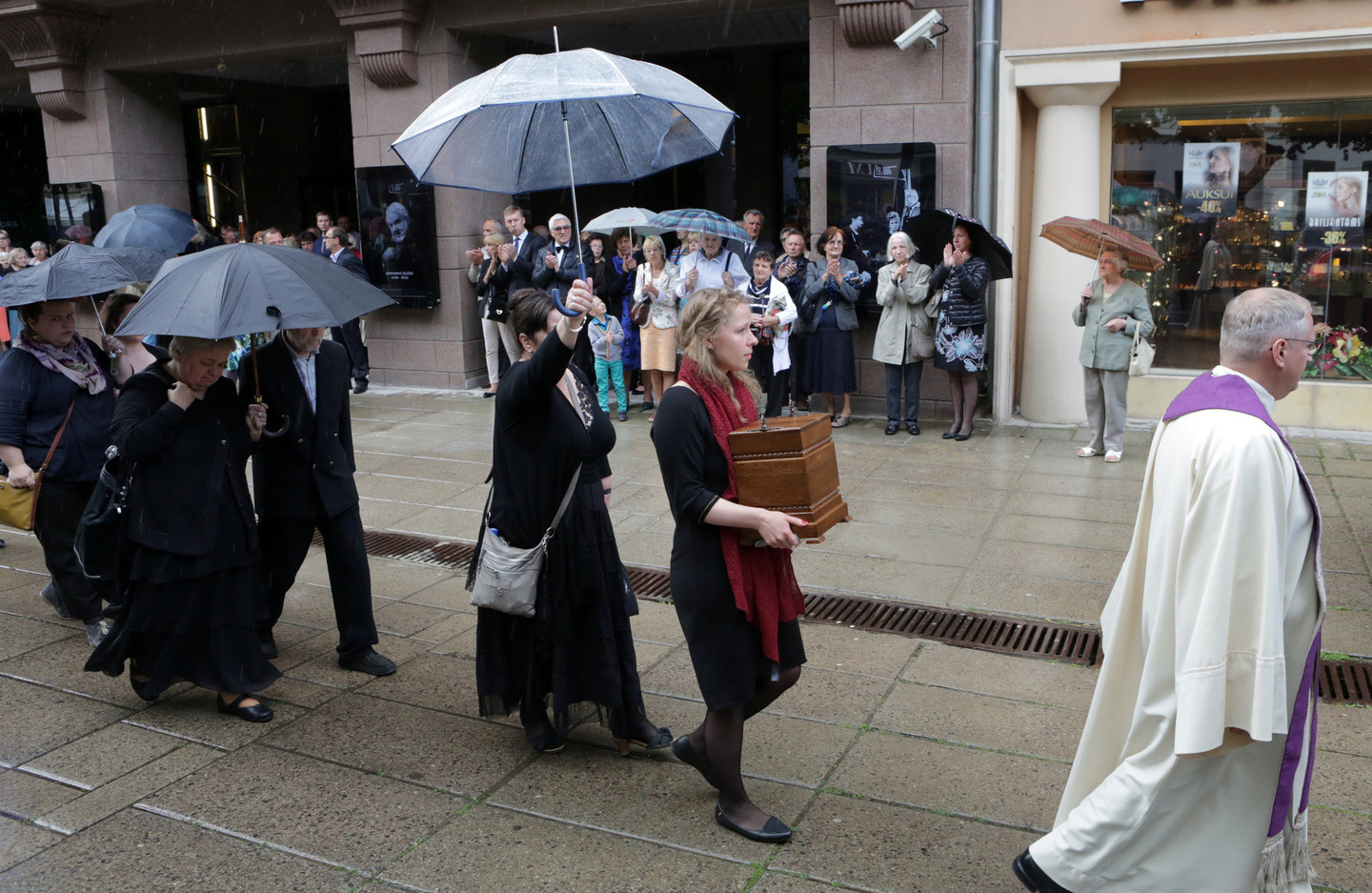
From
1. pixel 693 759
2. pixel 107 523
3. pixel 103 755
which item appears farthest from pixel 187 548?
pixel 693 759

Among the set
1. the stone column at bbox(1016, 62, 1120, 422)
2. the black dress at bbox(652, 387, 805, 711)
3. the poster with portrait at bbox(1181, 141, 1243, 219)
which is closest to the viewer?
the black dress at bbox(652, 387, 805, 711)

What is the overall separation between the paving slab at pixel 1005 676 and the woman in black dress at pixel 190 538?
2866 mm

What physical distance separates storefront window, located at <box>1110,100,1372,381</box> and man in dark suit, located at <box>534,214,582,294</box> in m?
5.16

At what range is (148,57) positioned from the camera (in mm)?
13922

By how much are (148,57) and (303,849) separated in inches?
518

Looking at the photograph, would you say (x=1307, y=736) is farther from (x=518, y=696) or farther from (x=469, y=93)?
(x=469, y=93)

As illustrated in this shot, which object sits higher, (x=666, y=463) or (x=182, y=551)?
(x=666, y=463)

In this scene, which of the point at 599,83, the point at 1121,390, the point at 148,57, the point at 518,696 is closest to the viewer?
the point at 599,83

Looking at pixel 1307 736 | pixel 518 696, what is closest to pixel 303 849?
pixel 518 696

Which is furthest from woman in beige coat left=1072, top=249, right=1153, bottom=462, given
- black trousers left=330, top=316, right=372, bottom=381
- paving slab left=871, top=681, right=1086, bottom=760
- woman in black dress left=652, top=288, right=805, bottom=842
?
black trousers left=330, top=316, right=372, bottom=381

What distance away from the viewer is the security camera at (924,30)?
950cm

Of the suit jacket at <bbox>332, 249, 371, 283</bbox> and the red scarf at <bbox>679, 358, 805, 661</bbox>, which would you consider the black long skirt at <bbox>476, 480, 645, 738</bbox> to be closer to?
the red scarf at <bbox>679, 358, 805, 661</bbox>

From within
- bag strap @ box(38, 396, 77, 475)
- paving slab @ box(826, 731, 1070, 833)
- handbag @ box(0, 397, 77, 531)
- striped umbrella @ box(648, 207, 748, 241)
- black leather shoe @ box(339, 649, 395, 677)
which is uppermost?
striped umbrella @ box(648, 207, 748, 241)

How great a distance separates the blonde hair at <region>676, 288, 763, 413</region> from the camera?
3465 mm
